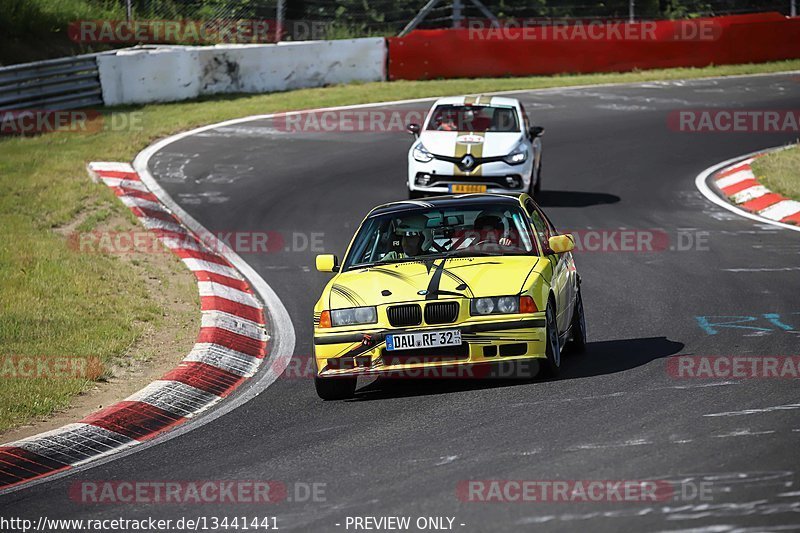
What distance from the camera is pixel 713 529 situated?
521cm

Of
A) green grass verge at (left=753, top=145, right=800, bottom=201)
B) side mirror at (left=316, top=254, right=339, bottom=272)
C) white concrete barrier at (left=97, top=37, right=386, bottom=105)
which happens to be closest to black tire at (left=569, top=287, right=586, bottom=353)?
side mirror at (left=316, top=254, right=339, bottom=272)

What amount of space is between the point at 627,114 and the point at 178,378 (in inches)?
Result: 675

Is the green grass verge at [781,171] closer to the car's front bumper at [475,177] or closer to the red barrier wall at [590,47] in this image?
the car's front bumper at [475,177]

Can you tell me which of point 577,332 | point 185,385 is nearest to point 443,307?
point 577,332

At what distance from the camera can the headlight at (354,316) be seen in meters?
8.45

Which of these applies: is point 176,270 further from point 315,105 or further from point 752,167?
point 315,105

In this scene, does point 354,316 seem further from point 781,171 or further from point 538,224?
point 781,171

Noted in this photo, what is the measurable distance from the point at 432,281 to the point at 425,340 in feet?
1.59

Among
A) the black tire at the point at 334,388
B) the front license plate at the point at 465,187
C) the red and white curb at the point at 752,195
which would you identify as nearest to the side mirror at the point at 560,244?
the black tire at the point at 334,388

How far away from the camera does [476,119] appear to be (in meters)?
17.3

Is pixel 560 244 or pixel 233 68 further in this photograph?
pixel 233 68

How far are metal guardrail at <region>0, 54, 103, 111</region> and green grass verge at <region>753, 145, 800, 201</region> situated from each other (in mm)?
12659

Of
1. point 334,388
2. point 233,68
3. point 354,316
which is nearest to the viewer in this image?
point 354,316

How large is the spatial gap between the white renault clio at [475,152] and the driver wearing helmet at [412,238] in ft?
21.3
